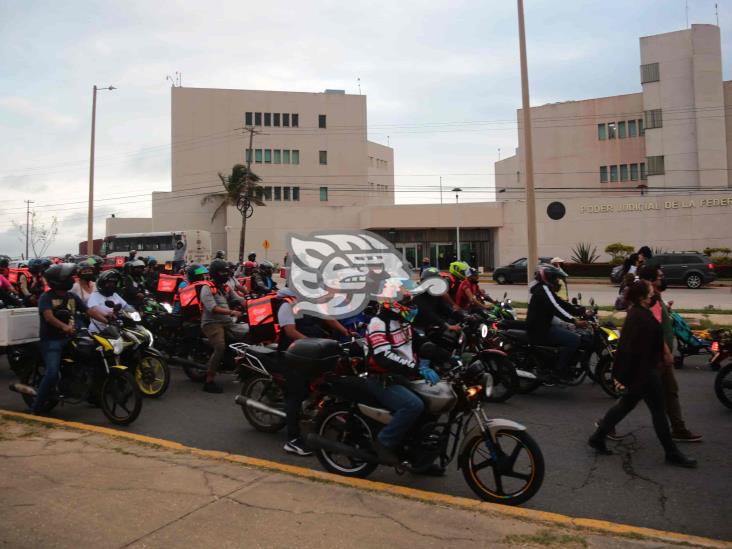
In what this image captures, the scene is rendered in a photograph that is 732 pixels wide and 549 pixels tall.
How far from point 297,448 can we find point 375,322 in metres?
1.70

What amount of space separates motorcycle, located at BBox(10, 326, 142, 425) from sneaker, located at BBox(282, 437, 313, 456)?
2.02 m

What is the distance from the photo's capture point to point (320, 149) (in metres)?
65.1

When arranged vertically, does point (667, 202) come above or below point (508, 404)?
above

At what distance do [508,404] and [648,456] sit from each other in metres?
2.38

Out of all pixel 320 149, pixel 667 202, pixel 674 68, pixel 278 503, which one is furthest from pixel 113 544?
pixel 320 149

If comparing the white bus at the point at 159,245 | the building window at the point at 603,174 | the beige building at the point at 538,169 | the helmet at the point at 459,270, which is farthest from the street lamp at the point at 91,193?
the building window at the point at 603,174

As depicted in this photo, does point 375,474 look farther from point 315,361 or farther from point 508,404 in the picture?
point 508,404

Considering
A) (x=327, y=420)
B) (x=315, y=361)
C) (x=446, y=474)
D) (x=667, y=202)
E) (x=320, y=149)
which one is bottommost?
(x=446, y=474)

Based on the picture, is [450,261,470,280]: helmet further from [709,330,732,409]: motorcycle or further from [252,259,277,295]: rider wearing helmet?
[252,259,277,295]: rider wearing helmet

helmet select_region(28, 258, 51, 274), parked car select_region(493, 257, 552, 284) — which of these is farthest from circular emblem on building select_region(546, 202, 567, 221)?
helmet select_region(28, 258, 51, 274)

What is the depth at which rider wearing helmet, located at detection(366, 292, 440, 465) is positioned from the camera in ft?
16.1

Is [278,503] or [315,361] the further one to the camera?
[315,361]

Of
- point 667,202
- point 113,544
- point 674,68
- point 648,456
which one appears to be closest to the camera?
point 113,544

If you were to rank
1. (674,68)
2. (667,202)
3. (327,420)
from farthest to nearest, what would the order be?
(674,68)
(667,202)
(327,420)
